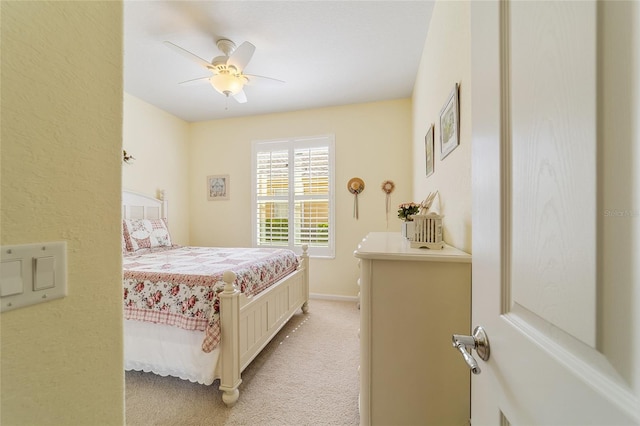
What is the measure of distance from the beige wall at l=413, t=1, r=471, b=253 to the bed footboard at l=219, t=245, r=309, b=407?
1.38 m

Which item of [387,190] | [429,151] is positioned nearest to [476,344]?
[429,151]

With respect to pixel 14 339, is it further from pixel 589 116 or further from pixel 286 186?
pixel 286 186

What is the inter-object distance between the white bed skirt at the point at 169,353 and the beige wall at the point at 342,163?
7.32 feet

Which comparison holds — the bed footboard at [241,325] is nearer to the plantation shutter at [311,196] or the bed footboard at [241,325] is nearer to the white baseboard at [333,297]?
the white baseboard at [333,297]

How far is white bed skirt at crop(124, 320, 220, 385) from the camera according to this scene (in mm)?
1602

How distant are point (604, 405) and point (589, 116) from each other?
1.17ft

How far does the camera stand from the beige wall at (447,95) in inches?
47.6

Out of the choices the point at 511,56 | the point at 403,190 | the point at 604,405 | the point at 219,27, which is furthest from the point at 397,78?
the point at 604,405

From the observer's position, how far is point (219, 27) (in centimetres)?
208

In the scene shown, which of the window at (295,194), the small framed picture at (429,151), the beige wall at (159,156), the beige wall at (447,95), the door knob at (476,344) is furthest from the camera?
the window at (295,194)

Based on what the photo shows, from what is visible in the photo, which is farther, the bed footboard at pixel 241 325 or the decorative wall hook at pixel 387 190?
the decorative wall hook at pixel 387 190

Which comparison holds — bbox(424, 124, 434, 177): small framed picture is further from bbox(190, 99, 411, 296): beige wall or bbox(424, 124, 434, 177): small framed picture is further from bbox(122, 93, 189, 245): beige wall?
bbox(122, 93, 189, 245): beige wall

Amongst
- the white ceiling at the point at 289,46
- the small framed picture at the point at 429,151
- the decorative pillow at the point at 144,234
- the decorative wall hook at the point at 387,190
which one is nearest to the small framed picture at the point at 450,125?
the small framed picture at the point at 429,151

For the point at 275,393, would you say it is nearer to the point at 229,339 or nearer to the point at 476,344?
the point at 229,339
